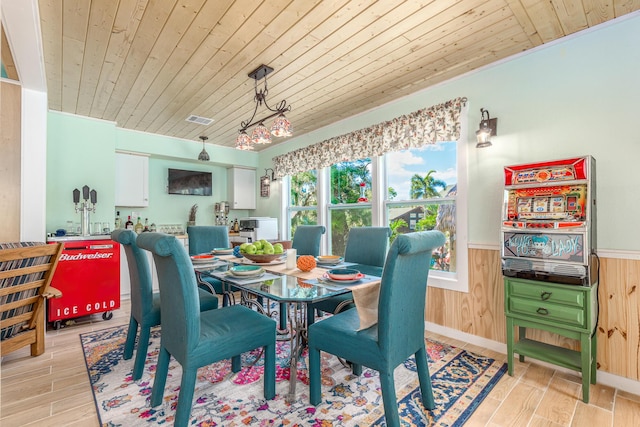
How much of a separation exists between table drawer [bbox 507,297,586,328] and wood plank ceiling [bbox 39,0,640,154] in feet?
6.17

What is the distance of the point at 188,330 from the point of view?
148cm

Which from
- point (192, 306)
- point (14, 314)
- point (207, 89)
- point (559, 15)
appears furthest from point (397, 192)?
point (14, 314)

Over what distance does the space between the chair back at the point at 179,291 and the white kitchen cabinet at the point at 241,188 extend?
12.5 feet

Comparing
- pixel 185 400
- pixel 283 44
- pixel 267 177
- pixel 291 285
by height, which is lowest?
pixel 185 400

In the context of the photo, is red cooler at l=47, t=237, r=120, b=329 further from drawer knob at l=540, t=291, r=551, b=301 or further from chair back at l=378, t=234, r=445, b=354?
drawer knob at l=540, t=291, r=551, b=301

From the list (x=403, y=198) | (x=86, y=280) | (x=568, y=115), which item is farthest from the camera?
(x=403, y=198)

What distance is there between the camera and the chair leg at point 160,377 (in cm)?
170

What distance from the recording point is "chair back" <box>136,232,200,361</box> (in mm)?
1459

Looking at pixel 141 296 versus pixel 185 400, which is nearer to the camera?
pixel 185 400

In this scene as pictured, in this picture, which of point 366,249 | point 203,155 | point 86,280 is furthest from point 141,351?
point 203,155

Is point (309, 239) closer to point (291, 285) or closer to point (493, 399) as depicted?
point (291, 285)

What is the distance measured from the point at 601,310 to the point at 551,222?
2.45 feet

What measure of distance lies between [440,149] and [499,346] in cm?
187

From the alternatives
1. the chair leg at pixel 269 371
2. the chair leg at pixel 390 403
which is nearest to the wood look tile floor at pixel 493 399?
the chair leg at pixel 390 403
